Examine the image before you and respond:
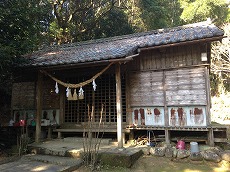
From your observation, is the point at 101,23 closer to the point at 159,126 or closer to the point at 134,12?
the point at 134,12

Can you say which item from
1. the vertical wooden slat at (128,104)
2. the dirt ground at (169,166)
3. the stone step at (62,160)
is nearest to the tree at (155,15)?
the vertical wooden slat at (128,104)

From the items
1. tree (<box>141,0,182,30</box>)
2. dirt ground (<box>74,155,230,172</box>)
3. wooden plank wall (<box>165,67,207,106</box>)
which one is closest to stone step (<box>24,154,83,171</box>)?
dirt ground (<box>74,155,230,172</box>)

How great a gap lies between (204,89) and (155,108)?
7.03 feet

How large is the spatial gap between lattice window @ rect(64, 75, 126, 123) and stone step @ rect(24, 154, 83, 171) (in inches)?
126

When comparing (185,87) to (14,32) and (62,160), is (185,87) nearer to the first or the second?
(62,160)

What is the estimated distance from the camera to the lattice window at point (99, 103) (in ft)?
33.6

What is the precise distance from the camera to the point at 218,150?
7590mm

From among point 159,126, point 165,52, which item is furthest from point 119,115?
point 165,52

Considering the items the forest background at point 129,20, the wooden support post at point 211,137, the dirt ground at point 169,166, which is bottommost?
the dirt ground at point 169,166

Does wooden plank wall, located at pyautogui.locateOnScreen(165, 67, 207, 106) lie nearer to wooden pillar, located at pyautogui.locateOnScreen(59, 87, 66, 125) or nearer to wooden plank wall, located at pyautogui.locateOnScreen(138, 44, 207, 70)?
wooden plank wall, located at pyautogui.locateOnScreen(138, 44, 207, 70)

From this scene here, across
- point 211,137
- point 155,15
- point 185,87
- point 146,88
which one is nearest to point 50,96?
point 146,88

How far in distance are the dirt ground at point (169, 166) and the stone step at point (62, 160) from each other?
8.7 inches

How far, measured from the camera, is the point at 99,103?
1044 centimetres

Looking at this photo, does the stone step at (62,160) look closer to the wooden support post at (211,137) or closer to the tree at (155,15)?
the wooden support post at (211,137)
